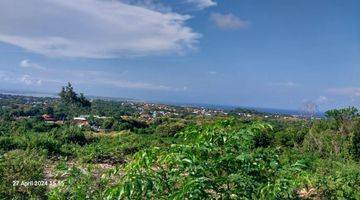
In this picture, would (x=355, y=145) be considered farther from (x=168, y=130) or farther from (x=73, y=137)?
(x=168, y=130)

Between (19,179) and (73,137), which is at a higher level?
(19,179)

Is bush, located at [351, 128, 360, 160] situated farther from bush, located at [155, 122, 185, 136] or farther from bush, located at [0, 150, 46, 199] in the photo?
bush, located at [155, 122, 185, 136]

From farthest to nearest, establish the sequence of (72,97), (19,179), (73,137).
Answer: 1. (72,97)
2. (73,137)
3. (19,179)

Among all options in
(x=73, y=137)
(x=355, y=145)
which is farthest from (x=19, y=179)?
(x=73, y=137)

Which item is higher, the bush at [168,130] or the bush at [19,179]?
the bush at [19,179]

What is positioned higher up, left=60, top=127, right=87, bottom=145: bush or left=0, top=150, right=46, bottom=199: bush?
left=0, top=150, right=46, bottom=199: bush

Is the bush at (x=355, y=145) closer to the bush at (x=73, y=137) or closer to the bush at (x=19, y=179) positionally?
the bush at (x=73, y=137)

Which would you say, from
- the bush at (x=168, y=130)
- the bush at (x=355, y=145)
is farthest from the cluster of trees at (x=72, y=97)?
the bush at (x=355, y=145)

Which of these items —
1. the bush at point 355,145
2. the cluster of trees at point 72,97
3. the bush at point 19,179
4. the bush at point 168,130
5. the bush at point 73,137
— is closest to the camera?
the bush at point 19,179

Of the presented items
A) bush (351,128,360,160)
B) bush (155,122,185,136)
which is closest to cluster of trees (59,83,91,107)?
bush (155,122,185,136)

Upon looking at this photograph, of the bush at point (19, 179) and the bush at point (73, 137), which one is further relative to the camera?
the bush at point (73, 137)

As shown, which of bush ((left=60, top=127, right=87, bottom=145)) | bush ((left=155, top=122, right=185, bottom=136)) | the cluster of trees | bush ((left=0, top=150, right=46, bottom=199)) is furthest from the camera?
the cluster of trees

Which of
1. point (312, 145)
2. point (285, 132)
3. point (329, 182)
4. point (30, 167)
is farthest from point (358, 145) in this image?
point (30, 167)

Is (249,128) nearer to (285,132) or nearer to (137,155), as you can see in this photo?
(137,155)
